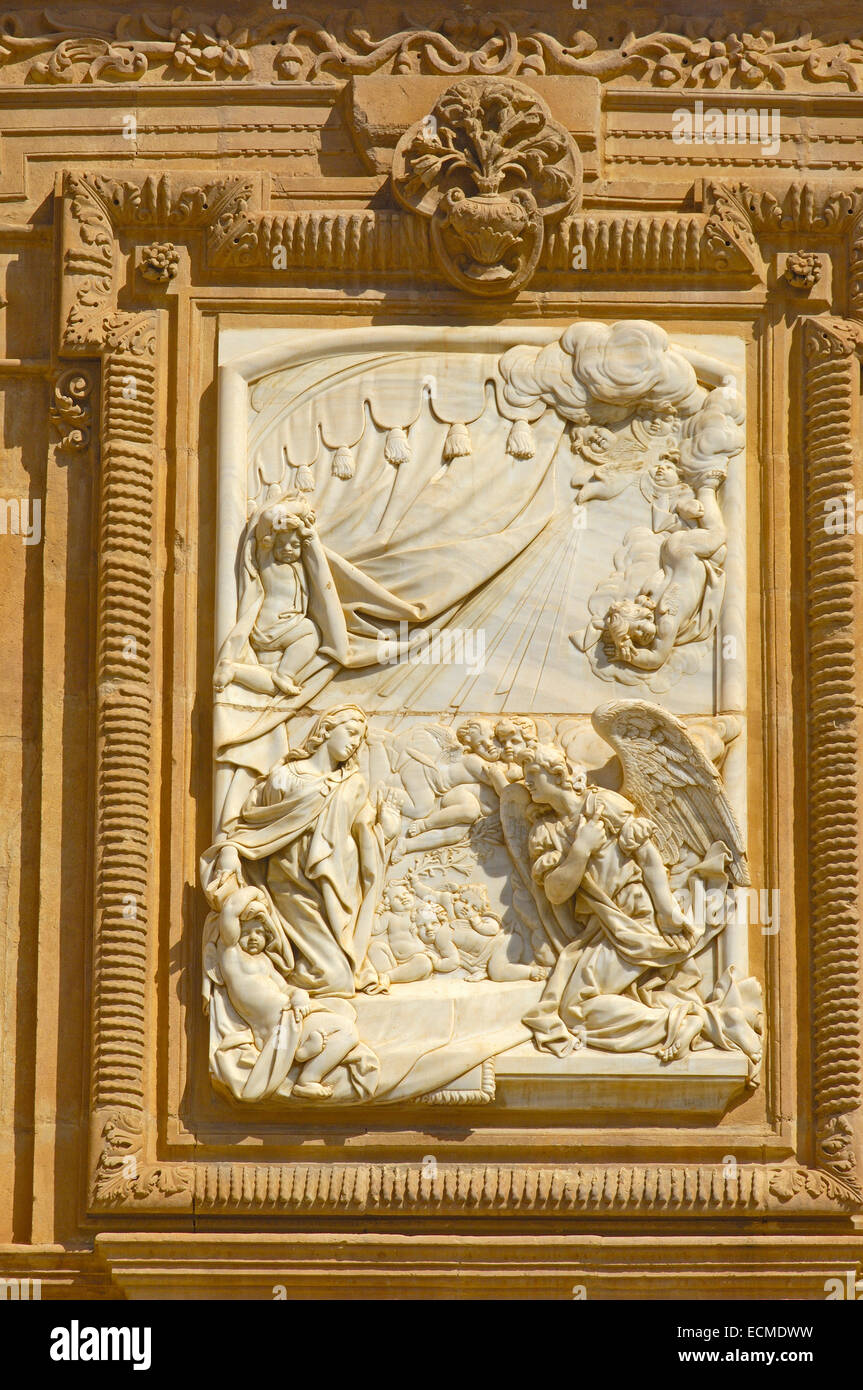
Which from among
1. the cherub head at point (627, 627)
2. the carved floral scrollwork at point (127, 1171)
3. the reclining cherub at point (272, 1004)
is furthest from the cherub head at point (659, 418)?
the carved floral scrollwork at point (127, 1171)

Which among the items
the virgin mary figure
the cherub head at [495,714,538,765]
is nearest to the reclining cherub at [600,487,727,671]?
the cherub head at [495,714,538,765]

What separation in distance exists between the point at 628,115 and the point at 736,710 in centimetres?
302

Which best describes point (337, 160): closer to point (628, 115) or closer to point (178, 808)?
point (628, 115)

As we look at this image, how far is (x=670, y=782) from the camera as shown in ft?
38.4

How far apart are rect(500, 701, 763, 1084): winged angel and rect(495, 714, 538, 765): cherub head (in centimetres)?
16

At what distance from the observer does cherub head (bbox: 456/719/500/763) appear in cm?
1186

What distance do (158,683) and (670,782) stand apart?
8.00 ft

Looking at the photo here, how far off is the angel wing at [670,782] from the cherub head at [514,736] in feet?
1.03

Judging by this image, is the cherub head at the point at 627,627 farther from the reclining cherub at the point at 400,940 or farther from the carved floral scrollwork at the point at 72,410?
the carved floral scrollwork at the point at 72,410

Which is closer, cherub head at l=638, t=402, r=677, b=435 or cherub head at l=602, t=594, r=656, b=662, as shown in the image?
cherub head at l=602, t=594, r=656, b=662

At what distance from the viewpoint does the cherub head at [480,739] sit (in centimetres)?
1186

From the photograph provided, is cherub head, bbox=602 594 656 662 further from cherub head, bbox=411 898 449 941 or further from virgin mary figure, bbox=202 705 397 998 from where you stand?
cherub head, bbox=411 898 449 941

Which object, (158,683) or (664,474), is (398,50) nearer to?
(664,474)

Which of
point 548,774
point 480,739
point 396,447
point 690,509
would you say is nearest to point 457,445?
point 396,447
